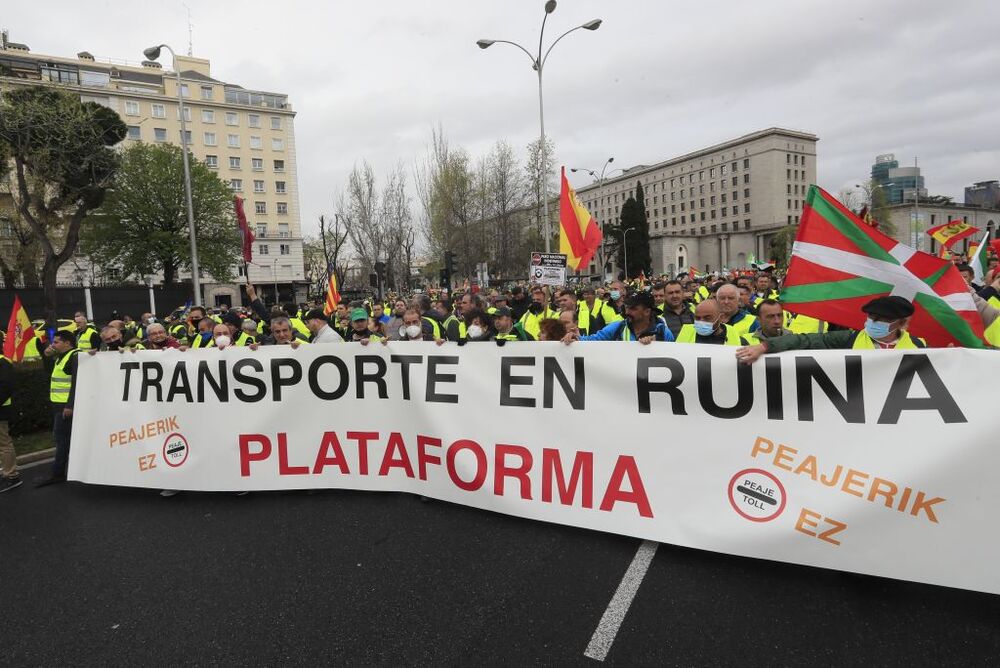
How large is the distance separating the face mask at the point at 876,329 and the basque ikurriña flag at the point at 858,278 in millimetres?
93

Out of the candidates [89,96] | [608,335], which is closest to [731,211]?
[89,96]

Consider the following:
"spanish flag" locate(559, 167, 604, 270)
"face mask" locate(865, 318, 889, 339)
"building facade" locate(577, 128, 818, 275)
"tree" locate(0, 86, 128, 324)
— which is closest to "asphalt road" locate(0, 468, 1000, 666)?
"face mask" locate(865, 318, 889, 339)

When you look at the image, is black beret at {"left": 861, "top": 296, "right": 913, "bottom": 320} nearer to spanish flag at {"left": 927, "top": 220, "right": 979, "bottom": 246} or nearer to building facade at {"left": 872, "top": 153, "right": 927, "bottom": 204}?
spanish flag at {"left": 927, "top": 220, "right": 979, "bottom": 246}

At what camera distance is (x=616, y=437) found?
3537 millimetres

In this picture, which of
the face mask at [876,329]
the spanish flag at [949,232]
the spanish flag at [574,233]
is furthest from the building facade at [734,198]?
the face mask at [876,329]

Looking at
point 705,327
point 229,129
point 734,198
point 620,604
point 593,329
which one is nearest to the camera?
point 620,604

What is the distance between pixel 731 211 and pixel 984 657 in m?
116

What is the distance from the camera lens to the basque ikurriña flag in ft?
11.4

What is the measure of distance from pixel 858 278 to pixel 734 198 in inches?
4495

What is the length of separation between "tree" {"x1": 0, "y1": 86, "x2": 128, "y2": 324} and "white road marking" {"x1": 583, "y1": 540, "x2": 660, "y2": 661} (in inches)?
869

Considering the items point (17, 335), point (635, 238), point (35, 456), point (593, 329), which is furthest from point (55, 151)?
point (635, 238)

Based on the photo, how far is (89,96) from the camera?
193 ft

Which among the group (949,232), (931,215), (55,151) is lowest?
(949,232)

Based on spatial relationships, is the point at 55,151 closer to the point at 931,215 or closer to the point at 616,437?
the point at 616,437
